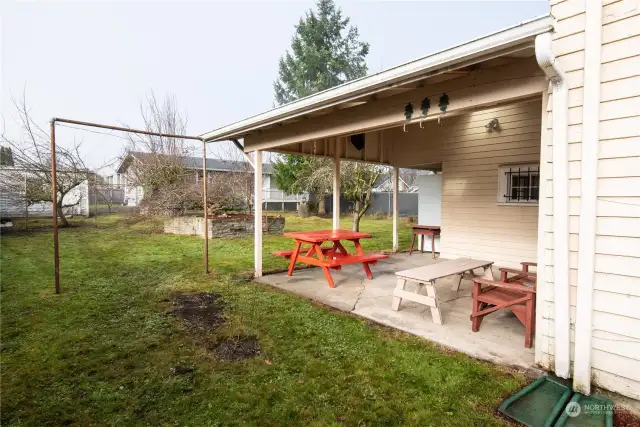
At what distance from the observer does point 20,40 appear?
10000mm

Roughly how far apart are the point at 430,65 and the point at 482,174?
4390mm

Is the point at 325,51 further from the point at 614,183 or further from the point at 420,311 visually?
the point at 614,183

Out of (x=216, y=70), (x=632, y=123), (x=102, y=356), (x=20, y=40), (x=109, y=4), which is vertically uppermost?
(x=216, y=70)

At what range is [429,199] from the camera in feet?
27.4

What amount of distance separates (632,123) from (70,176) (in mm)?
15488

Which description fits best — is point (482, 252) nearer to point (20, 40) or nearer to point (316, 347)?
point (316, 347)

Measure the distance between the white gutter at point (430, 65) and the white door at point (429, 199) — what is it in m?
5.31

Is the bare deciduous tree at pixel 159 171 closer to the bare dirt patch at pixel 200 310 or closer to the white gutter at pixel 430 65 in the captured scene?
the bare dirt patch at pixel 200 310

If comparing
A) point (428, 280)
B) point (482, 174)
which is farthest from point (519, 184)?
point (428, 280)

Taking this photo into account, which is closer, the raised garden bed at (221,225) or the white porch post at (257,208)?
the white porch post at (257,208)

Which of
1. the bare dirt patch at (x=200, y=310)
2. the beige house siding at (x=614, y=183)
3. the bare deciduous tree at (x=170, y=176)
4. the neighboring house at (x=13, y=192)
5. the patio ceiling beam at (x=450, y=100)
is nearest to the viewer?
the beige house siding at (x=614, y=183)

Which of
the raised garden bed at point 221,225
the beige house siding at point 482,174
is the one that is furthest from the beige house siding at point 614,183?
the raised garden bed at point 221,225

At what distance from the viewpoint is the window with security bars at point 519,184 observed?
561cm

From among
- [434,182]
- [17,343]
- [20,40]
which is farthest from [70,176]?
[434,182]
